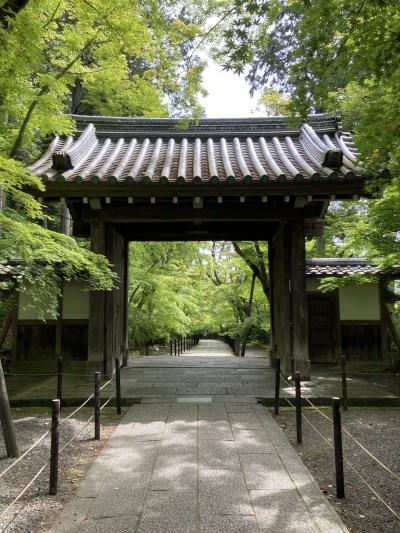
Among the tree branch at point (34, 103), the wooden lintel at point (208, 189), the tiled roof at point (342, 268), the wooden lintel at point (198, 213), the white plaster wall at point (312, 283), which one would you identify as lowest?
the white plaster wall at point (312, 283)

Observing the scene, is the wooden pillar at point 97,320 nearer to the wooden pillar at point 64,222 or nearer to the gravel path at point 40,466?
the gravel path at point 40,466

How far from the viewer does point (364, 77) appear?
4.51 metres

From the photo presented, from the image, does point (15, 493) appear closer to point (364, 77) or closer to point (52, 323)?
point (364, 77)

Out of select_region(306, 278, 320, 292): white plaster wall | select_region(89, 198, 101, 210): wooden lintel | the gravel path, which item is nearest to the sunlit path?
select_region(306, 278, 320, 292): white plaster wall

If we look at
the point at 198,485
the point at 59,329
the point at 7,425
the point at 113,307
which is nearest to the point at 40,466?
the point at 7,425

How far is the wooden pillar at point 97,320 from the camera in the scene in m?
8.27

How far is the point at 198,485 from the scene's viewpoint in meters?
3.88

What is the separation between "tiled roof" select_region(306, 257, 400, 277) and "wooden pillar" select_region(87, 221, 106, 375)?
208 inches

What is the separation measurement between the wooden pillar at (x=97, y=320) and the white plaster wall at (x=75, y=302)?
5.56 ft

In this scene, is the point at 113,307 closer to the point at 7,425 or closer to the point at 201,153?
the point at 201,153

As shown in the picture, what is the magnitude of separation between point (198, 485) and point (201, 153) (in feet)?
25.8

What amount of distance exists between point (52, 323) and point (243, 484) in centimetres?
739

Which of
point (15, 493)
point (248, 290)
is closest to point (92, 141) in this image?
point (15, 493)

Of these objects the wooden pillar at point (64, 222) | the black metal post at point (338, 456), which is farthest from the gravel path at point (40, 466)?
the wooden pillar at point (64, 222)
